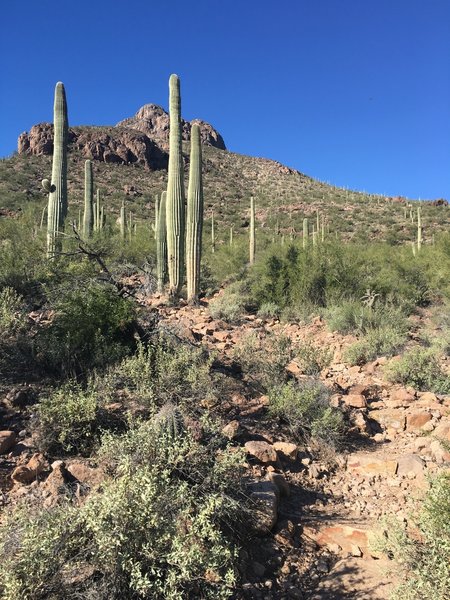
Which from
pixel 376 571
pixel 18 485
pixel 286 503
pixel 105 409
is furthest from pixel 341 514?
pixel 18 485

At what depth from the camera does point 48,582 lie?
229 cm

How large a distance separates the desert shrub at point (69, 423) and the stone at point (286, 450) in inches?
67.7

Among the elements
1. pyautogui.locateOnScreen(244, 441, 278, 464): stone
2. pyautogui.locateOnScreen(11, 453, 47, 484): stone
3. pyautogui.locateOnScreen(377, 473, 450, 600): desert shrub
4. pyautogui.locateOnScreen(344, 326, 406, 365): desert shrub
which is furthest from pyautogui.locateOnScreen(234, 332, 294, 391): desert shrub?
pyautogui.locateOnScreen(11, 453, 47, 484): stone

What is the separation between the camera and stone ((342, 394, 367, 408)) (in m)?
5.88

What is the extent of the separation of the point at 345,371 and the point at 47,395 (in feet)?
16.1

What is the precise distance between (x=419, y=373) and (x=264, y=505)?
4316mm

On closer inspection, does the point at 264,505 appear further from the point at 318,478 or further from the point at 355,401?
the point at 355,401

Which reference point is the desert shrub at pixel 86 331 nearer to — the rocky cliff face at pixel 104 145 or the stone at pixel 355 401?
the stone at pixel 355 401

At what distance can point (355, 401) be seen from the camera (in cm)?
592

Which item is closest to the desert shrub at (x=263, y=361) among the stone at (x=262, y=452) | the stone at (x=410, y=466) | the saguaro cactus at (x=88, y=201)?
the stone at (x=262, y=452)

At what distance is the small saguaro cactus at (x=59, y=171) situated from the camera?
1232 centimetres

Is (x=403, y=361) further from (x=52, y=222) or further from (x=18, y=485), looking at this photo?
(x=52, y=222)

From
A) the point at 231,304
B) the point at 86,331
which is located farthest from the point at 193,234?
the point at 86,331

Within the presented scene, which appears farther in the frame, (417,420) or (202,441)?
(417,420)
